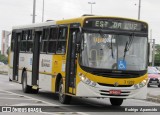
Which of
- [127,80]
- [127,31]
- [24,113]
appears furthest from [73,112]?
[127,31]

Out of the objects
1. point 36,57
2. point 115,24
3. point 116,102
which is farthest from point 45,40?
point 115,24

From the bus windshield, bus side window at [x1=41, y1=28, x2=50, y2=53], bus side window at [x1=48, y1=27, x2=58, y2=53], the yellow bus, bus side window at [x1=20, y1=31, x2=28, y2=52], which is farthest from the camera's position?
bus side window at [x1=20, y1=31, x2=28, y2=52]

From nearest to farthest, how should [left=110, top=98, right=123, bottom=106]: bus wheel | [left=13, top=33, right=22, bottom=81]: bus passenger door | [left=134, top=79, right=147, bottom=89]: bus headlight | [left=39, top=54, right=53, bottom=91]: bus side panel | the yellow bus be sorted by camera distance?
the yellow bus < [left=134, top=79, right=147, bottom=89]: bus headlight < [left=110, top=98, right=123, bottom=106]: bus wheel < [left=39, top=54, right=53, bottom=91]: bus side panel < [left=13, top=33, right=22, bottom=81]: bus passenger door

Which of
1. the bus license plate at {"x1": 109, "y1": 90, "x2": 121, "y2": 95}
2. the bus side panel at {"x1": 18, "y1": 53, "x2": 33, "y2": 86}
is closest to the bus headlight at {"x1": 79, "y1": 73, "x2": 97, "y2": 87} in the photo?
the bus license plate at {"x1": 109, "y1": 90, "x2": 121, "y2": 95}

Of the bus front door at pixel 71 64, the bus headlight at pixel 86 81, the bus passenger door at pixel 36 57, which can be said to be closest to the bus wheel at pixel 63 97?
the bus front door at pixel 71 64

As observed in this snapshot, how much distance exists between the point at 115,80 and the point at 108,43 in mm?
1238

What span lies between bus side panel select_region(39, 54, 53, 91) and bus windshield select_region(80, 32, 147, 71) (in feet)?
11.7

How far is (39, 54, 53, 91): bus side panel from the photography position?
65.5ft

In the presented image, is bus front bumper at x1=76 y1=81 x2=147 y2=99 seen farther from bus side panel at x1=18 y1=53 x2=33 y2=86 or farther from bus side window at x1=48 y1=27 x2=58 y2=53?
bus side panel at x1=18 y1=53 x2=33 y2=86

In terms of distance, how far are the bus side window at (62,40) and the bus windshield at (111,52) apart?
6.03ft

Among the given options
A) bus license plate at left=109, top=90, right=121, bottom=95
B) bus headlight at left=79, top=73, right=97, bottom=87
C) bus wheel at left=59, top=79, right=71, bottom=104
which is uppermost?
bus headlight at left=79, top=73, right=97, bottom=87

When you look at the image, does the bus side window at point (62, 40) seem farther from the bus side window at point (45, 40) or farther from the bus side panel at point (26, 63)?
the bus side panel at point (26, 63)

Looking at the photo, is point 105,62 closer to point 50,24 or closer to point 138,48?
point 138,48

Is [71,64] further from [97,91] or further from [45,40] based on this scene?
[45,40]
